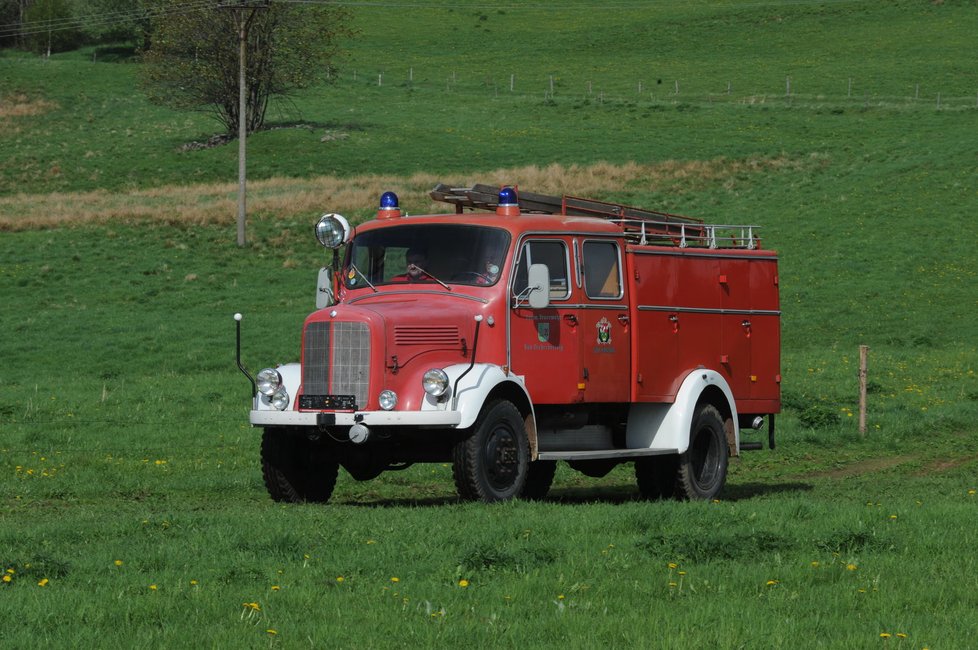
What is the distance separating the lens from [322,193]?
53000 millimetres

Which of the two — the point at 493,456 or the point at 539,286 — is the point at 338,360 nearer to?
the point at 493,456

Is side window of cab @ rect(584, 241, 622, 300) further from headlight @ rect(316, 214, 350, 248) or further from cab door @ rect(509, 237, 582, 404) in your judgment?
headlight @ rect(316, 214, 350, 248)

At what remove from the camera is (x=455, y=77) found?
91000 millimetres

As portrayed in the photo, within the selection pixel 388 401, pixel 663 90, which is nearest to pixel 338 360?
pixel 388 401

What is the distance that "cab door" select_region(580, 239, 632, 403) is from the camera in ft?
48.0

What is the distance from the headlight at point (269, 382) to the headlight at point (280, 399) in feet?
0.13

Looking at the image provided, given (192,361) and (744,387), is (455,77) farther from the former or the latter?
(744,387)

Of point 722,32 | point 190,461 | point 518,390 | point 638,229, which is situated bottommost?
point 190,461

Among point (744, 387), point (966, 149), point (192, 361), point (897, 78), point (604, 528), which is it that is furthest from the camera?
point (897, 78)

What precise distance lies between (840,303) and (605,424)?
24194 millimetres

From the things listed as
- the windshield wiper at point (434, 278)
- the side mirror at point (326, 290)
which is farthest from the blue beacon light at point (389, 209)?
the windshield wiper at point (434, 278)

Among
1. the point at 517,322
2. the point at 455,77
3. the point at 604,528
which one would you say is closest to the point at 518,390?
the point at 517,322

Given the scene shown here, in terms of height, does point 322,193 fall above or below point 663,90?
below

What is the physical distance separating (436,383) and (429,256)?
1.94m
